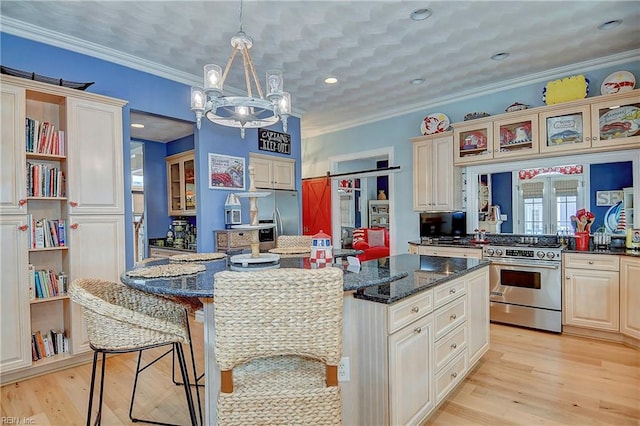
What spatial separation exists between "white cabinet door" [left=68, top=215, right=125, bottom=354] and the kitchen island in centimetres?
137

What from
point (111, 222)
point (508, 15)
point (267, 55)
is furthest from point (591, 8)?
point (111, 222)

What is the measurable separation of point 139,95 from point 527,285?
4351 millimetres

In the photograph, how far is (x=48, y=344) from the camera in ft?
9.07

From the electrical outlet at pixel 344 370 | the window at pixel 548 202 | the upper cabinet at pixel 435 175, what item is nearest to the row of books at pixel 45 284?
the electrical outlet at pixel 344 370

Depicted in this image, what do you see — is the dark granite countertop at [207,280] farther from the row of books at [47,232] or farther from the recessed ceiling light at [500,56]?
the recessed ceiling light at [500,56]

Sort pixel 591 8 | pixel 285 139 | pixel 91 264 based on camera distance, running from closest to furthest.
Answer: pixel 591 8
pixel 91 264
pixel 285 139

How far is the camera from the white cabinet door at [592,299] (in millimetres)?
3119

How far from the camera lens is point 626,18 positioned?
275cm

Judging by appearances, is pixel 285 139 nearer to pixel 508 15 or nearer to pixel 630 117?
pixel 508 15

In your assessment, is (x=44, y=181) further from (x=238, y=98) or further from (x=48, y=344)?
(x=238, y=98)

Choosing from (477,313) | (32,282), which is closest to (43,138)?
(32,282)

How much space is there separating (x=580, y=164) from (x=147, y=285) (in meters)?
4.28

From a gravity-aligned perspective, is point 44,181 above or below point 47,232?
above

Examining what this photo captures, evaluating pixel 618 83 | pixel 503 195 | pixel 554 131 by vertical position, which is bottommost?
pixel 503 195
